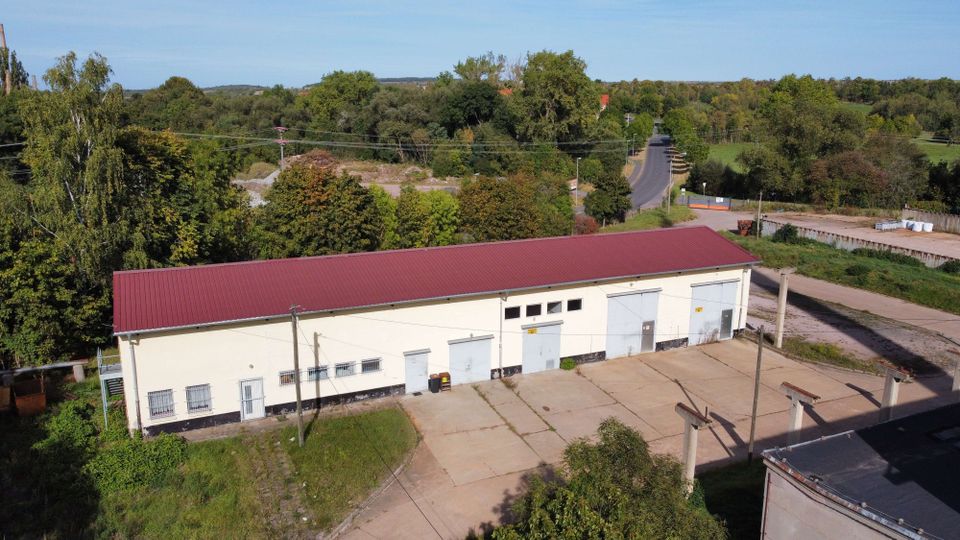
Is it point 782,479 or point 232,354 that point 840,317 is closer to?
point 782,479

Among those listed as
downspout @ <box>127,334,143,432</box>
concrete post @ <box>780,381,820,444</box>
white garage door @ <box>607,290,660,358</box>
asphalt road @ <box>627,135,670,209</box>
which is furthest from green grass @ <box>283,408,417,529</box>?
asphalt road @ <box>627,135,670,209</box>

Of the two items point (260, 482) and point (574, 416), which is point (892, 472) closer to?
point (574, 416)

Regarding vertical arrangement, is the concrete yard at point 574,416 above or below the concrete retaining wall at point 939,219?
below

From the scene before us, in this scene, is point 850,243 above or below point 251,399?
above

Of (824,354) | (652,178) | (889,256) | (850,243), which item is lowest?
(824,354)

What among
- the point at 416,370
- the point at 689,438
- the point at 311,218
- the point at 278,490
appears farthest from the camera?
the point at 311,218

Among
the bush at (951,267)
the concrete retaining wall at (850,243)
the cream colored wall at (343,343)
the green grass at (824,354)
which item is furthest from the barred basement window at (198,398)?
the concrete retaining wall at (850,243)

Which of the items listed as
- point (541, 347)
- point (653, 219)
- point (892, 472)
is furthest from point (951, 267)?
point (892, 472)

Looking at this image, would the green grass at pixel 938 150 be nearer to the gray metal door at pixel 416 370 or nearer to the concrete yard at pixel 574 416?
the concrete yard at pixel 574 416
